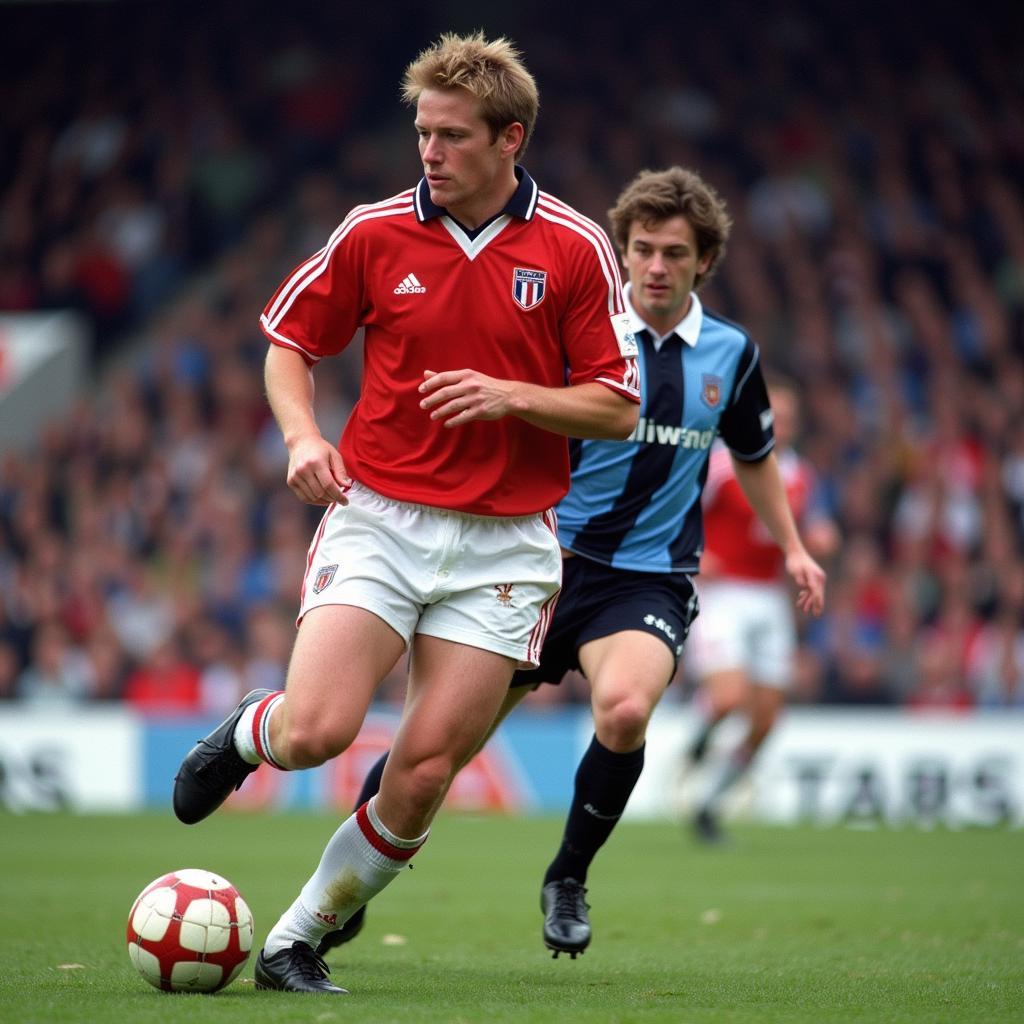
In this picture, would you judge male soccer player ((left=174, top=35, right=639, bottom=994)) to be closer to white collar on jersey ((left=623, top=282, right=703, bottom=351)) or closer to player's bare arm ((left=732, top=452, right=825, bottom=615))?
white collar on jersey ((left=623, top=282, right=703, bottom=351))

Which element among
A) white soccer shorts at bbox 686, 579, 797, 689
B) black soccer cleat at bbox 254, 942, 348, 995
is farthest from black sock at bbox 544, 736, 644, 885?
→ white soccer shorts at bbox 686, 579, 797, 689

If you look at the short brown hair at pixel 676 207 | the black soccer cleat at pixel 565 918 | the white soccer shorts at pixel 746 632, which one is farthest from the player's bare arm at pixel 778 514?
the white soccer shorts at pixel 746 632

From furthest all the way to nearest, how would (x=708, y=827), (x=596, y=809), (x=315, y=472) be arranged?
1. (x=708, y=827)
2. (x=596, y=809)
3. (x=315, y=472)

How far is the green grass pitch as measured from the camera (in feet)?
15.8

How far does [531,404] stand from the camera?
492 cm

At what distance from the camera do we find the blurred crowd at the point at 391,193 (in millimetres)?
16688

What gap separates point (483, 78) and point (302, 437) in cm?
115

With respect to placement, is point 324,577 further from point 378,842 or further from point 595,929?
point 595,929

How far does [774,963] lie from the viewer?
611cm

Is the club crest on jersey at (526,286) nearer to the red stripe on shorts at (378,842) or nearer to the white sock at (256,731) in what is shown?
the white sock at (256,731)

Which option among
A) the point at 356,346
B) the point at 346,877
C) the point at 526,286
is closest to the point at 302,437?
the point at 526,286

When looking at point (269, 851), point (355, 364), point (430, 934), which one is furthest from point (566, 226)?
point (355, 364)

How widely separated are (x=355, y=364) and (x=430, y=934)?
14103mm

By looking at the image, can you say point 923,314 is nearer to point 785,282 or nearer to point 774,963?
point 785,282
